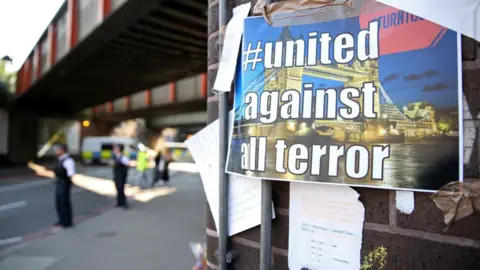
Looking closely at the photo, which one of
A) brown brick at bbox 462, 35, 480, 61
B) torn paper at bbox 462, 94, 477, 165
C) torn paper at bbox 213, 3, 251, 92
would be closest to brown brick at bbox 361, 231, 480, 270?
torn paper at bbox 462, 94, 477, 165

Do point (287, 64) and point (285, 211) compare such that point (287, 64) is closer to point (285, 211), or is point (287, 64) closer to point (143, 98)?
point (285, 211)

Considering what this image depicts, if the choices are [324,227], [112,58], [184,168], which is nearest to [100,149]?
[184,168]

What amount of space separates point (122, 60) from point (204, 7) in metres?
6.35

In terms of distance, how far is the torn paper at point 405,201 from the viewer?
1444 mm

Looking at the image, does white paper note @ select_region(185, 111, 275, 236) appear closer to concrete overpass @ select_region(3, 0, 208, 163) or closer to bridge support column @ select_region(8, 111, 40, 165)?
concrete overpass @ select_region(3, 0, 208, 163)

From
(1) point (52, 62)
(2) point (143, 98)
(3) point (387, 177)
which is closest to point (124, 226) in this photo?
(3) point (387, 177)

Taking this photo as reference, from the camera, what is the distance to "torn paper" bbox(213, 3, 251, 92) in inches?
77.2

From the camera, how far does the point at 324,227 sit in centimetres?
Answer: 170

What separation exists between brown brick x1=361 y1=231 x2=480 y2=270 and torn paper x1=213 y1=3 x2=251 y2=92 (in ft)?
3.66

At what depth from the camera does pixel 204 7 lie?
8.07 meters

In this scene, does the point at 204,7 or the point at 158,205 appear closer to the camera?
the point at 204,7

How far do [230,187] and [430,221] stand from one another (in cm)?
107

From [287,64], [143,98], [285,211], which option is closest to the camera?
[287,64]

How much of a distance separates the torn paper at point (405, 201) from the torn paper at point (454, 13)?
26.9 inches
